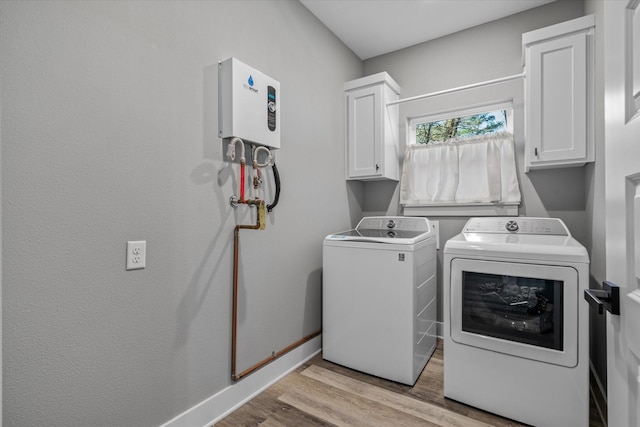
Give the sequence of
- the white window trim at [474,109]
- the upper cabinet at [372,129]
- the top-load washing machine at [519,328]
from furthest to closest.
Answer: the upper cabinet at [372,129] < the white window trim at [474,109] < the top-load washing machine at [519,328]

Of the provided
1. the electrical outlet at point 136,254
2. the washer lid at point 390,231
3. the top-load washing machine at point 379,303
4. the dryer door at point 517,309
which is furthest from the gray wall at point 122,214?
the dryer door at point 517,309

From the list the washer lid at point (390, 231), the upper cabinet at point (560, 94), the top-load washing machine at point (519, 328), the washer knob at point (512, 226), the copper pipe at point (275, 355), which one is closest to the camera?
the top-load washing machine at point (519, 328)

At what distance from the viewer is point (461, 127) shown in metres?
2.85

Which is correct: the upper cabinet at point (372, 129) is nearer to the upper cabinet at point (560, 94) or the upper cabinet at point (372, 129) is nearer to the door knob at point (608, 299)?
the upper cabinet at point (560, 94)

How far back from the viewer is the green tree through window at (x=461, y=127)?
2703 millimetres

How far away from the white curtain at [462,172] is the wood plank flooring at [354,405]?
56.1 inches

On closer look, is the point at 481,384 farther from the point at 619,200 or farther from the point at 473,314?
the point at 619,200

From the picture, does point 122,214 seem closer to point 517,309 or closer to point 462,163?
point 517,309

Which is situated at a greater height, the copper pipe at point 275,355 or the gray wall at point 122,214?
the gray wall at point 122,214

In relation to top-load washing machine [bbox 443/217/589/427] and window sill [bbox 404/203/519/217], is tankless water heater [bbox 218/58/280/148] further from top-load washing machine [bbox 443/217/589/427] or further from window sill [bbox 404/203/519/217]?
window sill [bbox 404/203/519/217]

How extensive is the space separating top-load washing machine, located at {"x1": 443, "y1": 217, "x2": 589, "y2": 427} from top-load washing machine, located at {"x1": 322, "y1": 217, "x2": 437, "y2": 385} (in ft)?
0.87

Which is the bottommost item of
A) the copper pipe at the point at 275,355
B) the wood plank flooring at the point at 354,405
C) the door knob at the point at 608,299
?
the wood plank flooring at the point at 354,405

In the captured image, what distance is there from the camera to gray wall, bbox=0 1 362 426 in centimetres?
109

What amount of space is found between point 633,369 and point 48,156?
1785 mm
